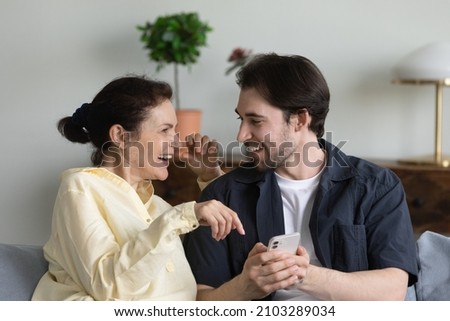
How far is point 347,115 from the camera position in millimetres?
3719

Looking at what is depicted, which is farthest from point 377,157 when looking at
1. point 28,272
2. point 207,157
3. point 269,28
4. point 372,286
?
point 28,272

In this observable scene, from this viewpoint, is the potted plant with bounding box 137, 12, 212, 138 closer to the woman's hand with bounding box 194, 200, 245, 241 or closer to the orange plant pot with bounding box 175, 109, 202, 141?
the orange plant pot with bounding box 175, 109, 202, 141

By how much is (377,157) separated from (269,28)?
0.84 meters

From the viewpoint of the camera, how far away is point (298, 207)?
2027 millimetres

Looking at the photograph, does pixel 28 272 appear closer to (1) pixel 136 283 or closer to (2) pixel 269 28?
(1) pixel 136 283

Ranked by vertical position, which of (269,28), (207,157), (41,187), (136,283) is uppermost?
(269,28)

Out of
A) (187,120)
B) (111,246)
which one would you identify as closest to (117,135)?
(111,246)

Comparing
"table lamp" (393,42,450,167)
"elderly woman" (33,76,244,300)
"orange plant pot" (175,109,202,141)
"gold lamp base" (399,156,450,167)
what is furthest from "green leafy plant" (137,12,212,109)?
"elderly woman" (33,76,244,300)

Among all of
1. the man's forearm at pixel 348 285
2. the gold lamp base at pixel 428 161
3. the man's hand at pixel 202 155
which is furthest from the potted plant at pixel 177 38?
the man's forearm at pixel 348 285

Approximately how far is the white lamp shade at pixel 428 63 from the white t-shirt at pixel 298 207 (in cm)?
146

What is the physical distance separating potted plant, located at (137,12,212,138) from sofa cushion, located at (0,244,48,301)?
1659 mm

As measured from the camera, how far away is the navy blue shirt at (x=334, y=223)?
6.39 ft

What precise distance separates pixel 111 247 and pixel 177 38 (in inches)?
79.4
